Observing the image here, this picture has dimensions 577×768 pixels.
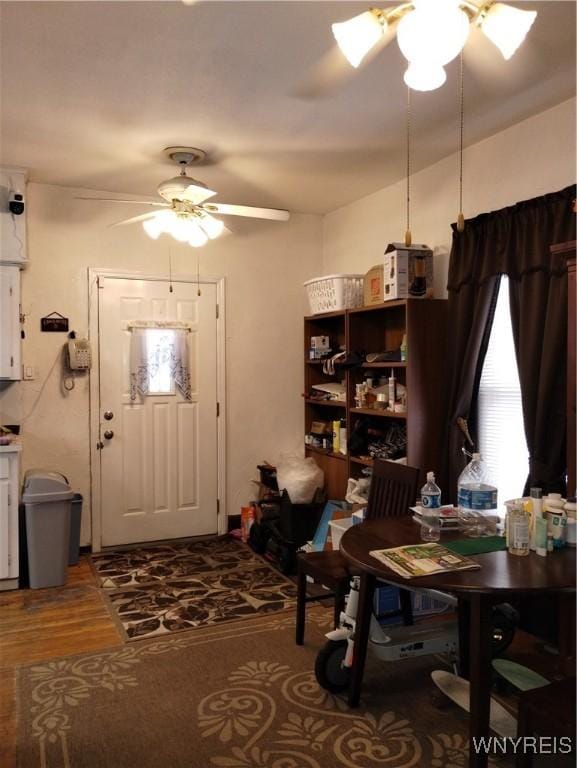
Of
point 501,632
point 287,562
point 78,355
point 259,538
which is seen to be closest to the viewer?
point 501,632

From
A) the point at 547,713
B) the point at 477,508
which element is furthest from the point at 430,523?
the point at 547,713

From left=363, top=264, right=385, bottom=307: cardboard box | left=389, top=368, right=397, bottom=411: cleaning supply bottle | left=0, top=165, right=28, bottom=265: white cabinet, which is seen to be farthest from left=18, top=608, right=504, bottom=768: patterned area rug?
left=0, top=165, right=28, bottom=265: white cabinet

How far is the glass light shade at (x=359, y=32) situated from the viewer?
183cm

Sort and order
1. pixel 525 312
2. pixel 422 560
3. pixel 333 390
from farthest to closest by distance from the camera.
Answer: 1. pixel 333 390
2. pixel 525 312
3. pixel 422 560

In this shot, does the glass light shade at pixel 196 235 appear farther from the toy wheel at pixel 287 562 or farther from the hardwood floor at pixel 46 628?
the hardwood floor at pixel 46 628

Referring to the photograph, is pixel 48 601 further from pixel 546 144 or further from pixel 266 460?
pixel 546 144

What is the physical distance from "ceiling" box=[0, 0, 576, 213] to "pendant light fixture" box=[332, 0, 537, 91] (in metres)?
0.49

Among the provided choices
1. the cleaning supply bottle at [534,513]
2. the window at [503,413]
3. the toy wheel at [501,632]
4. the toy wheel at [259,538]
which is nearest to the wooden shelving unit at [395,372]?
the window at [503,413]

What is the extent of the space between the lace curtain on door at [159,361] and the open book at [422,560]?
2964mm

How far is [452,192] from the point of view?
12.5 ft

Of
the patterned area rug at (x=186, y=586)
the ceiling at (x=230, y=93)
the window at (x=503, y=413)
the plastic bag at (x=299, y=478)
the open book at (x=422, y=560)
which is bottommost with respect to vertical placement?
the patterned area rug at (x=186, y=586)

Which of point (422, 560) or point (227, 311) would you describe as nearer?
point (422, 560)

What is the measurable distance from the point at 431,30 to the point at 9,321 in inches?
126

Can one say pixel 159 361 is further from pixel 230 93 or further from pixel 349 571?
pixel 349 571
